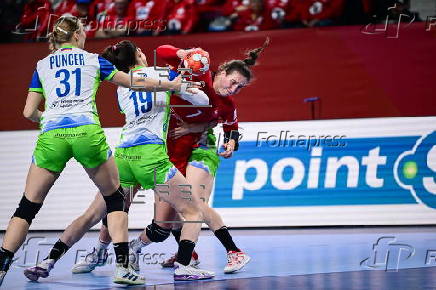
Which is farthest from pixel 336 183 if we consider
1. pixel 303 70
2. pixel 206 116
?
pixel 206 116

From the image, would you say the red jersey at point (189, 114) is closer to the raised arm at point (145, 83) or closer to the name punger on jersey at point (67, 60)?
the raised arm at point (145, 83)

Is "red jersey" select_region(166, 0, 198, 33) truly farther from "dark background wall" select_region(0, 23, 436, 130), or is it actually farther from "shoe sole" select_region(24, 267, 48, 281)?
"shoe sole" select_region(24, 267, 48, 281)

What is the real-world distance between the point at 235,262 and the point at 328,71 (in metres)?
4.97

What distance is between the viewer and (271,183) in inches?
409

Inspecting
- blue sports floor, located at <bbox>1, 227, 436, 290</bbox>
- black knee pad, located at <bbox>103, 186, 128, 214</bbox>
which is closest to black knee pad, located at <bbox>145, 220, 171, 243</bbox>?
blue sports floor, located at <bbox>1, 227, 436, 290</bbox>

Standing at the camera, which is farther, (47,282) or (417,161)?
(417,161)

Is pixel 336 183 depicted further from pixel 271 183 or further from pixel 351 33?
pixel 351 33

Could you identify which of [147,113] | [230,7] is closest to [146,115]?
[147,113]

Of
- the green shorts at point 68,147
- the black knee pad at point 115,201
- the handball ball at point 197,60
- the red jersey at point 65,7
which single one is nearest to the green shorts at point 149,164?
the black knee pad at point 115,201

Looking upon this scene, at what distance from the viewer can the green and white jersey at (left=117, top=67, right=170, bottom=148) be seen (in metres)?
6.34

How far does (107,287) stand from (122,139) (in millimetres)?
1223

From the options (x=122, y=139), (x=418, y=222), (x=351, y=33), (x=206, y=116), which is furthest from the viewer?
(x=351, y=33)

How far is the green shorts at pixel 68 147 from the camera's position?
5.97 metres

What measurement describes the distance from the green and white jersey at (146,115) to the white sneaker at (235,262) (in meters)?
1.24
